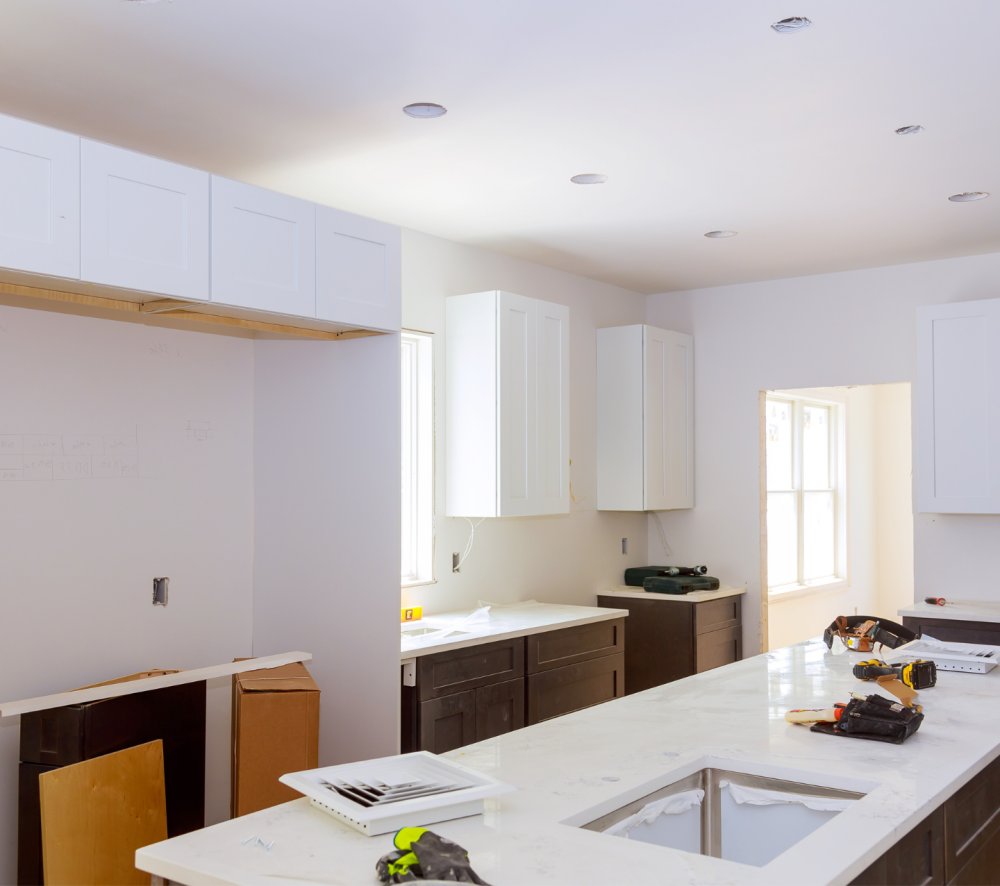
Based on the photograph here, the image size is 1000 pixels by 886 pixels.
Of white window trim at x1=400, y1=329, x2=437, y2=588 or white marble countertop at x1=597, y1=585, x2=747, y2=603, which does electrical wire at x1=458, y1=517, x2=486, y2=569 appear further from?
white marble countertop at x1=597, y1=585, x2=747, y2=603

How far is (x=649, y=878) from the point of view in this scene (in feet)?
4.64

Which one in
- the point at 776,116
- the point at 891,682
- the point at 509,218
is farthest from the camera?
the point at 509,218

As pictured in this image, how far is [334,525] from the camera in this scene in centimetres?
365

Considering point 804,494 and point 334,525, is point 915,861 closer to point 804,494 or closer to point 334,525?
point 334,525

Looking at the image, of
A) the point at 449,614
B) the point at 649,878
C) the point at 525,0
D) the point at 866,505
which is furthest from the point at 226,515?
the point at 866,505

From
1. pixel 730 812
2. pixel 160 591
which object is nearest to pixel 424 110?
pixel 160 591

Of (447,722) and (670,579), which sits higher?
(670,579)

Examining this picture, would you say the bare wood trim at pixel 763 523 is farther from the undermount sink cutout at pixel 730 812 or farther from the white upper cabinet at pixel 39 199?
the white upper cabinet at pixel 39 199

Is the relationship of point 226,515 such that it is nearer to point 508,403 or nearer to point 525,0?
point 508,403

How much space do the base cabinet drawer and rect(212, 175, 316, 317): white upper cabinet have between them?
211 centimetres

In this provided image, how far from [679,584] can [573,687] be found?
1337 mm

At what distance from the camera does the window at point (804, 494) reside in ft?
22.9

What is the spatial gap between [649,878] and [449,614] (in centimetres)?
334

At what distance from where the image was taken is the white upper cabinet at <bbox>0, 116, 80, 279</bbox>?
237 centimetres
